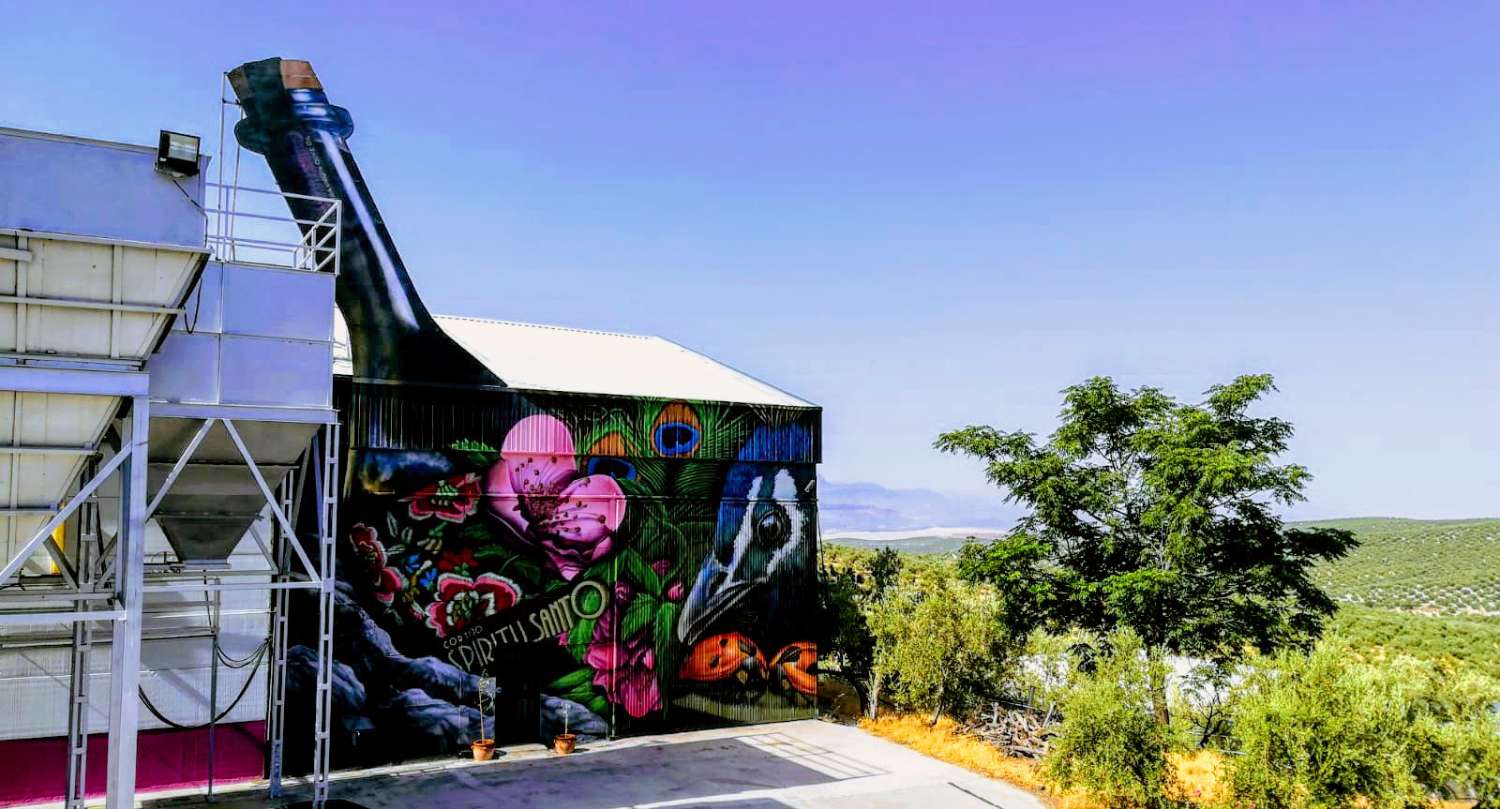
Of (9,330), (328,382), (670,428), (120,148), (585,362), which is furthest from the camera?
(585,362)

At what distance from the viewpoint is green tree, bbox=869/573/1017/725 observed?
848 inches

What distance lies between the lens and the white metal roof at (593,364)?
20.4m

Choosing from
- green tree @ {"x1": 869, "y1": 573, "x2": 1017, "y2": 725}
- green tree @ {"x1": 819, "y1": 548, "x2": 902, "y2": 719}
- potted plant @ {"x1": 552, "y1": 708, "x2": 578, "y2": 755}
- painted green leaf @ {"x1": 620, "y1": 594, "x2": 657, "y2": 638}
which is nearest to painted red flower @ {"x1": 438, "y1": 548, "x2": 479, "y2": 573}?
painted green leaf @ {"x1": 620, "y1": 594, "x2": 657, "y2": 638}

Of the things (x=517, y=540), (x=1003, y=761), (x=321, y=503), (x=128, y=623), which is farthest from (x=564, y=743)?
(x=128, y=623)

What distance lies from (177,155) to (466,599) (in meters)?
10.3

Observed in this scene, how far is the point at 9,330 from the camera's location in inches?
387

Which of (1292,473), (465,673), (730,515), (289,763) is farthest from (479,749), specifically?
(1292,473)

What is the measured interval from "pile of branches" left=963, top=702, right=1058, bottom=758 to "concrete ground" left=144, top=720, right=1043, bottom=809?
2151 millimetres

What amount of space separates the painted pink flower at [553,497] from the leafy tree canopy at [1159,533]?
373 inches

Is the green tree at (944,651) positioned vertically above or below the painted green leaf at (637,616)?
below

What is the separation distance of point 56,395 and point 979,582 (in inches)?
760

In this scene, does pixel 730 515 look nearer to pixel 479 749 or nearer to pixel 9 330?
pixel 479 749

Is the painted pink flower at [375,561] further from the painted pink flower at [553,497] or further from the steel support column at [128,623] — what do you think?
the steel support column at [128,623]

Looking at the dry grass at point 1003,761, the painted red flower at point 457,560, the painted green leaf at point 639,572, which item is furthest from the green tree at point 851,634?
the painted red flower at point 457,560
